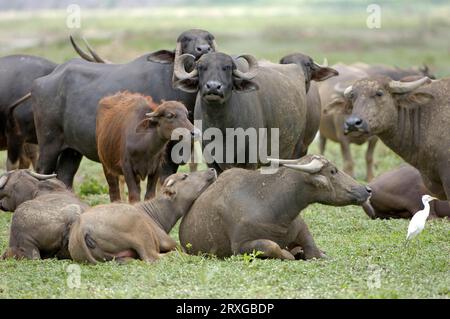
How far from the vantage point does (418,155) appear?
1111 centimetres

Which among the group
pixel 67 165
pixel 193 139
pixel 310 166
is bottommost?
pixel 67 165

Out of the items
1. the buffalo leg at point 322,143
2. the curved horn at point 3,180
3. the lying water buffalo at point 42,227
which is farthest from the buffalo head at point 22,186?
the buffalo leg at point 322,143

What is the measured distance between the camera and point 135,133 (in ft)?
40.7

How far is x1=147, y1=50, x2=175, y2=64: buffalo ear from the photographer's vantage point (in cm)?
1388

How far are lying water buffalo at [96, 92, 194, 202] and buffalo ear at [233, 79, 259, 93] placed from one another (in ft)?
2.48

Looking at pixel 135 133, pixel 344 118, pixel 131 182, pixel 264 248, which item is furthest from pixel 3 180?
pixel 344 118

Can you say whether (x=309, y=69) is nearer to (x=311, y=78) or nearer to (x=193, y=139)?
(x=311, y=78)

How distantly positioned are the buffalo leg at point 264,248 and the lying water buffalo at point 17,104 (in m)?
5.67

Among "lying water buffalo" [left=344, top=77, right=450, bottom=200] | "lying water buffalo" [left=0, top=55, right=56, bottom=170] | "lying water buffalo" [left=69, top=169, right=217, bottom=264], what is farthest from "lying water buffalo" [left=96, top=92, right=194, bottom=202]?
"lying water buffalo" [left=0, top=55, right=56, bottom=170]

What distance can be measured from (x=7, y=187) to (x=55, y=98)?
2462 mm

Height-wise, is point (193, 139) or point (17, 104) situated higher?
point (193, 139)

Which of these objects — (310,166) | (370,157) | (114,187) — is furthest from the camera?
(370,157)

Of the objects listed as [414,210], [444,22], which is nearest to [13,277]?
[414,210]

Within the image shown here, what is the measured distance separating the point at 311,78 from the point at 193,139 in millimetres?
4167
